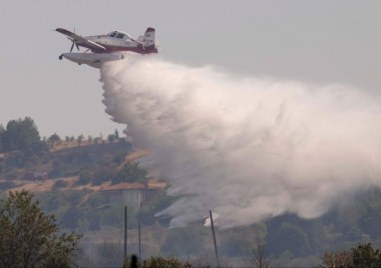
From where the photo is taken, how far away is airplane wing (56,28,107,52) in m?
141

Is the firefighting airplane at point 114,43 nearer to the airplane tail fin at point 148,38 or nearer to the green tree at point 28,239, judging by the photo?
the airplane tail fin at point 148,38

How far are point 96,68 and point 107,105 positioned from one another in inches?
176

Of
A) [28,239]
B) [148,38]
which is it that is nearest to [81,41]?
[148,38]

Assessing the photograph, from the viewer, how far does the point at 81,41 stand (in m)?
142

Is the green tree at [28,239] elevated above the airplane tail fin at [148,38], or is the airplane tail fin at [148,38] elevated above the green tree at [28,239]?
the airplane tail fin at [148,38]

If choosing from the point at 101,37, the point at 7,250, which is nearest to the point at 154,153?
the point at 101,37

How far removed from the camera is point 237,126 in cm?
15500

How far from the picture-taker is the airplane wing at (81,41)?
462ft

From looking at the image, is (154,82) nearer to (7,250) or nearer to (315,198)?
(7,250)

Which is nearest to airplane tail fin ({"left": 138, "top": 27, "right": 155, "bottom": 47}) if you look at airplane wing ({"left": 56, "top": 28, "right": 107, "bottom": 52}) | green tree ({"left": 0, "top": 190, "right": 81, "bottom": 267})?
airplane wing ({"left": 56, "top": 28, "right": 107, "bottom": 52})

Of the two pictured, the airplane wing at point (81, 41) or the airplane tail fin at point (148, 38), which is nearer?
the airplane wing at point (81, 41)

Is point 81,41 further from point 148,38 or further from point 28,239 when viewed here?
point 28,239

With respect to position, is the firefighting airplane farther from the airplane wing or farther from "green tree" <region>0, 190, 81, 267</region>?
"green tree" <region>0, 190, 81, 267</region>

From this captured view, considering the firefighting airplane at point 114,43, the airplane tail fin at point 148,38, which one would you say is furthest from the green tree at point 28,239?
the airplane tail fin at point 148,38
